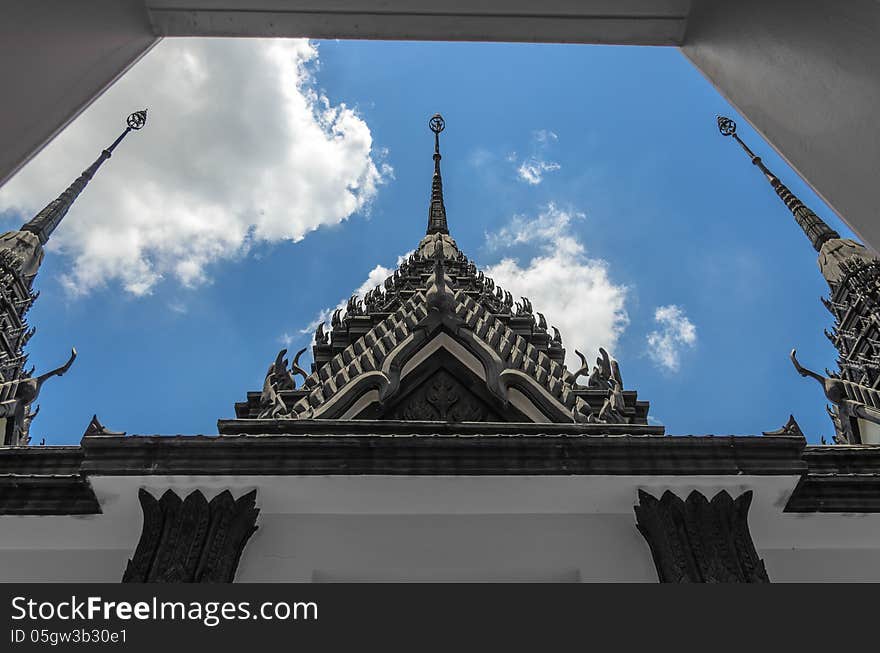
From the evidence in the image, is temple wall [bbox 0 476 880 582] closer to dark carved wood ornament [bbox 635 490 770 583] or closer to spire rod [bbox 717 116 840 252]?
dark carved wood ornament [bbox 635 490 770 583]

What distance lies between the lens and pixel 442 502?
5.05 metres

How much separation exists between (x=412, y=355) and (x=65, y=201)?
29764 millimetres

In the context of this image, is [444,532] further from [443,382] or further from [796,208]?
[796,208]

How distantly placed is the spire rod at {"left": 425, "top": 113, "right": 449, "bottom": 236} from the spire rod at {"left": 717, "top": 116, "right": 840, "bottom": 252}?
1448 centimetres

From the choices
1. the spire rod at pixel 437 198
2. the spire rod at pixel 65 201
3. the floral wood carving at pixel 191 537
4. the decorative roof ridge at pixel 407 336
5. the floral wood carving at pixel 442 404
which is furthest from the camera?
the spire rod at pixel 65 201

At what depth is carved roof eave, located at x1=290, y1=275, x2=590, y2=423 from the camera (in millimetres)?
6984

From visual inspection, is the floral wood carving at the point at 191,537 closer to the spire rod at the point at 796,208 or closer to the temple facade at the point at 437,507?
the temple facade at the point at 437,507

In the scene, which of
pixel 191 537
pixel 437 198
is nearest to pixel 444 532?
pixel 191 537

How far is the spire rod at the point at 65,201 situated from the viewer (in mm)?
28328

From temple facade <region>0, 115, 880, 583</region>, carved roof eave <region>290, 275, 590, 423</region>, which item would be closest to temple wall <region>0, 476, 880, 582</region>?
temple facade <region>0, 115, 880, 583</region>

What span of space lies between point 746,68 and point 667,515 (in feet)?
11.0

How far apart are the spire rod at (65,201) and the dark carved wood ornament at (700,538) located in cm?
2877

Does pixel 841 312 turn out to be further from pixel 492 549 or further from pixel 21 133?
pixel 21 133

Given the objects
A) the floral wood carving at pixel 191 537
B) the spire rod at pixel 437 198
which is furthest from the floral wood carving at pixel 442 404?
the spire rod at pixel 437 198
